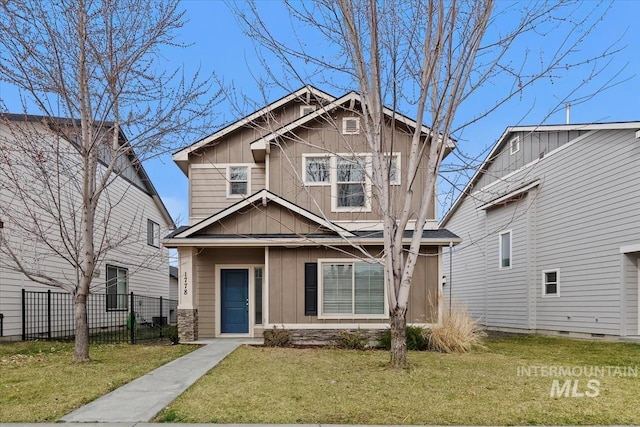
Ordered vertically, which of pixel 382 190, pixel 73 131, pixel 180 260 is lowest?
pixel 180 260

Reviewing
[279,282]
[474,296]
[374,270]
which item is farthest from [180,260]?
[474,296]

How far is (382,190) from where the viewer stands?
844cm

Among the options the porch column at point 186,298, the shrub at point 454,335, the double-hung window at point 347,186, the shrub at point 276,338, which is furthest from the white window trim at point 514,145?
the porch column at point 186,298

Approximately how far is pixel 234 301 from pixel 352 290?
3636 mm

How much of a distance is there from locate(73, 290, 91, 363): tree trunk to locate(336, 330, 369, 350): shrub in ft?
18.3

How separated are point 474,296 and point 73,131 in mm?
16731

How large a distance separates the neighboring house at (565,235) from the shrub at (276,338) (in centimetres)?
561

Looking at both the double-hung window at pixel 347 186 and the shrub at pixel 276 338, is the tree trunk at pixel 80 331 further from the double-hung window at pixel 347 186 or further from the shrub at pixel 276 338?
the double-hung window at pixel 347 186

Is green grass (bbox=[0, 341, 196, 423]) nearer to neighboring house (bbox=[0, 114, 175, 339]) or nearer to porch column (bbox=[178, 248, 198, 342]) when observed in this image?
porch column (bbox=[178, 248, 198, 342])

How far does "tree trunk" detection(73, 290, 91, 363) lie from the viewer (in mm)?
9070

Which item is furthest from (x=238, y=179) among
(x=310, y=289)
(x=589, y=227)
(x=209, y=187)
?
(x=589, y=227)

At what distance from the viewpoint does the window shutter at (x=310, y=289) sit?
12258mm

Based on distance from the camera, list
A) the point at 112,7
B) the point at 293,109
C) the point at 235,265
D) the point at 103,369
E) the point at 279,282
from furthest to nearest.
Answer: the point at 293,109, the point at 235,265, the point at 279,282, the point at 112,7, the point at 103,369

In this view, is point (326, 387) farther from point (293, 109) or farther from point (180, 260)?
point (293, 109)
